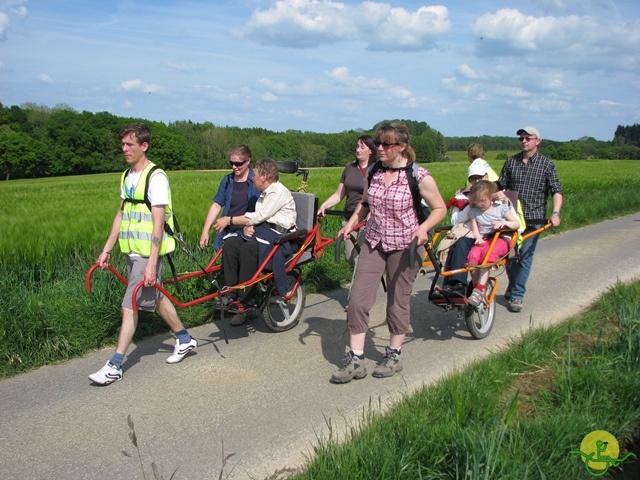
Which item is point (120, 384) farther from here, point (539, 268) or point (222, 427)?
point (539, 268)

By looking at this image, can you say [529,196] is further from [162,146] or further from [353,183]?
[162,146]

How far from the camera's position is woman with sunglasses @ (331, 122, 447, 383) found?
4895 mm

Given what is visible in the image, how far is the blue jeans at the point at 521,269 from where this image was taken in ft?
24.4

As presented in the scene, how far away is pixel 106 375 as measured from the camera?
4898mm

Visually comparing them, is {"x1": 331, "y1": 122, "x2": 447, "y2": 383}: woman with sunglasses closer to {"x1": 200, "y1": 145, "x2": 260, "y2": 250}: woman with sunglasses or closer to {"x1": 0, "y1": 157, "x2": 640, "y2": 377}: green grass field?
{"x1": 200, "y1": 145, "x2": 260, "y2": 250}: woman with sunglasses

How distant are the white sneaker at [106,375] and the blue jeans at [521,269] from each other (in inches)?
187

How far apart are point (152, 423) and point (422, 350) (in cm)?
275

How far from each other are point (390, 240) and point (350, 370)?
44.4 inches

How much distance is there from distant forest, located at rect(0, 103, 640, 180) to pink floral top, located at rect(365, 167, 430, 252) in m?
48.4

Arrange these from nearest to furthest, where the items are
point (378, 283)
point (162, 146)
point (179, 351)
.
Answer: point (378, 283)
point (179, 351)
point (162, 146)

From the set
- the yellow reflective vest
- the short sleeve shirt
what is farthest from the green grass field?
the short sleeve shirt

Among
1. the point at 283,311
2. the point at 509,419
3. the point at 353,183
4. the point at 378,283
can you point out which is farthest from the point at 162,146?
the point at 509,419

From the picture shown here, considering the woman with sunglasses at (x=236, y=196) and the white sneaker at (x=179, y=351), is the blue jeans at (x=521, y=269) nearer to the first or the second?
the woman with sunglasses at (x=236, y=196)

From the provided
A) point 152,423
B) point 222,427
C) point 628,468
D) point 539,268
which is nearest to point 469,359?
point 628,468
